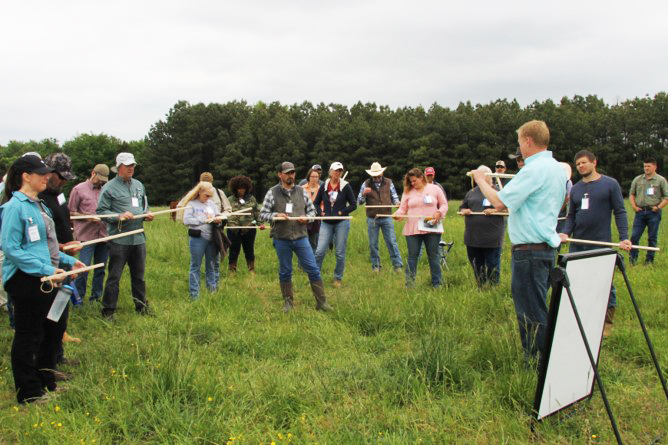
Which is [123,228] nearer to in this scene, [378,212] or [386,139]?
[378,212]

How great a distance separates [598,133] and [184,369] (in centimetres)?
5734

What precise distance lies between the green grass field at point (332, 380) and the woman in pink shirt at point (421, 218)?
43.7 inches

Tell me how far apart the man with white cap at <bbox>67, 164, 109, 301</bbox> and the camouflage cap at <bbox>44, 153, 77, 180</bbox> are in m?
1.89

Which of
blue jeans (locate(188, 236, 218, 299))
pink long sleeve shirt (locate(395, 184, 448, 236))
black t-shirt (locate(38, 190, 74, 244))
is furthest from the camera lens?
pink long sleeve shirt (locate(395, 184, 448, 236))

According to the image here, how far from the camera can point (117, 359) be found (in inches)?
169

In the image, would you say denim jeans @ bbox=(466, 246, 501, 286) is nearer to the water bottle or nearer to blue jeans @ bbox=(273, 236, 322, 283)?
blue jeans @ bbox=(273, 236, 322, 283)

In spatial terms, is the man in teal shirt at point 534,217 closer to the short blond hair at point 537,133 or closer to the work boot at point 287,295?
the short blond hair at point 537,133

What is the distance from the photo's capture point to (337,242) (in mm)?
8414

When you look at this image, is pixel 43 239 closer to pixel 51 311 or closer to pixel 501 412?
pixel 51 311

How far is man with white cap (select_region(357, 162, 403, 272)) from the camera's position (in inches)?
354

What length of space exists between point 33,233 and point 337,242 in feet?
16.7

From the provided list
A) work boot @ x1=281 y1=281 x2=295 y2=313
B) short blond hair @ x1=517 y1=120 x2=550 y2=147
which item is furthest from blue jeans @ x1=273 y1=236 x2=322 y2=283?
short blond hair @ x1=517 y1=120 x2=550 y2=147

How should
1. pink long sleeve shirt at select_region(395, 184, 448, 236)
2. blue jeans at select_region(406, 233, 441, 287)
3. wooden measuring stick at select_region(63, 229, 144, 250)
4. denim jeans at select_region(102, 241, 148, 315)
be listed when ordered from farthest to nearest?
1. pink long sleeve shirt at select_region(395, 184, 448, 236)
2. blue jeans at select_region(406, 233, 441, 287)
3. denim jeans at select_region(102, 241, 148, 315)
4. wooden measuring stick at select_region(63, 229, 144, 250)

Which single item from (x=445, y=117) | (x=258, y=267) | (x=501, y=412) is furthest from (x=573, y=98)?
(x=501, y=412)
